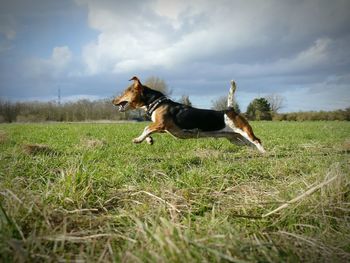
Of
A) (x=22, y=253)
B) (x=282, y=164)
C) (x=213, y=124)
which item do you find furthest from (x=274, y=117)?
(x=22, y=253)

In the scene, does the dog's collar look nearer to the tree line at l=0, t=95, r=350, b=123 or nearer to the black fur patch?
the black fur patch

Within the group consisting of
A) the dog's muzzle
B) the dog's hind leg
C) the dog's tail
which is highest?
the dog's tail

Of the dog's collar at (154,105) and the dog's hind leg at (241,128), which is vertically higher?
the dog's collar at (154,105)

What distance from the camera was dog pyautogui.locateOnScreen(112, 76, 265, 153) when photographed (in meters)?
8.55

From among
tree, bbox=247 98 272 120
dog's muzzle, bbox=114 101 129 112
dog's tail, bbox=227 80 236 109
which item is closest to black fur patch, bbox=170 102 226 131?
dog's tail, bbox=227 80 236 109

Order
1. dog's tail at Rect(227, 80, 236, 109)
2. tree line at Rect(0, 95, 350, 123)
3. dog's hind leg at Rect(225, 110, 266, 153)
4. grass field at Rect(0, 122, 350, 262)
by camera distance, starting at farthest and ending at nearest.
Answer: tree line at Rect(0, 95, 350, 123) < dog's tail at Rect(227, 80, 236, 109) < dog's hind leg at Rect(225, 110, 266, 153) < grass field at Rect(0, 122, 350, 262)

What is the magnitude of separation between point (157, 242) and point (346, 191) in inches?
68.7

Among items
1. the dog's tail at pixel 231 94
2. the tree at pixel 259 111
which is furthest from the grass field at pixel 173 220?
the tree at pixel 259 111

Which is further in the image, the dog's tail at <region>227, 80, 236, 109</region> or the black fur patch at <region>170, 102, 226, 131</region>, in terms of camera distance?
the dog's tail at <region>227, 80, 236, 109</region>

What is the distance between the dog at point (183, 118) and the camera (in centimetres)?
855

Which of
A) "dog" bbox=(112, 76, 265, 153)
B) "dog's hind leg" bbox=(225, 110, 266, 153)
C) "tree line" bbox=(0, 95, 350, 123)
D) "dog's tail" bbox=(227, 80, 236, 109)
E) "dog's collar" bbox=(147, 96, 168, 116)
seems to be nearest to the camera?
"dog" bbox=(112, 76, 265, 153)

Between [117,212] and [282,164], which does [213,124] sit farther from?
[117,212]

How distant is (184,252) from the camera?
1488mm

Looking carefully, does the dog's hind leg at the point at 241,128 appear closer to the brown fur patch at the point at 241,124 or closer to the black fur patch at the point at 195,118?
the brown fur patch at the point at 241,124
